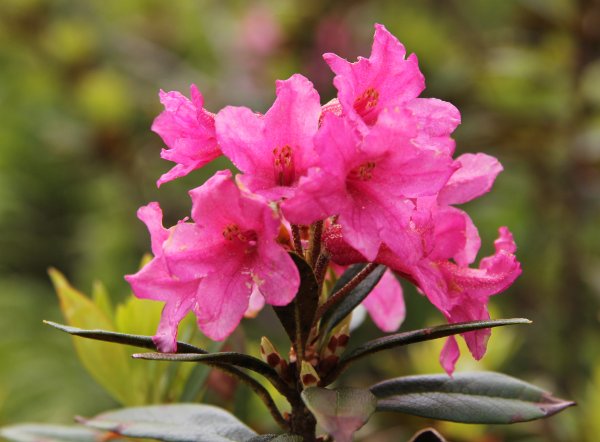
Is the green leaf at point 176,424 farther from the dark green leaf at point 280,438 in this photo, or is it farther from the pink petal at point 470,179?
the pink petal at point 470,179

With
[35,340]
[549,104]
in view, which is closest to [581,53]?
[549,104]

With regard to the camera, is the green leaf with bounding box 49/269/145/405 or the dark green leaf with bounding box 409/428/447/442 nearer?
the dark green leaf with bounding box 409/428/447/442

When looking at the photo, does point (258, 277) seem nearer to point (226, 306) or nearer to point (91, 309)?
point (226, 306)

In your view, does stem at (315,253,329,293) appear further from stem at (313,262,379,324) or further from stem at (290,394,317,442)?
stem at (290,394,317,442)

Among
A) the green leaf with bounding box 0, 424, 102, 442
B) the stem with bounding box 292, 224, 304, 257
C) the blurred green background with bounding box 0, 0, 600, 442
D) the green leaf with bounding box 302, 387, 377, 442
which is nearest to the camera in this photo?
the green leaf with bounding box 302, 387, 377, 442

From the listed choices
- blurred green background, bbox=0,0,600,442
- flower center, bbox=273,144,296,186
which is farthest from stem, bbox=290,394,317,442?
→ blurred green background, bbox=0,0,600,442

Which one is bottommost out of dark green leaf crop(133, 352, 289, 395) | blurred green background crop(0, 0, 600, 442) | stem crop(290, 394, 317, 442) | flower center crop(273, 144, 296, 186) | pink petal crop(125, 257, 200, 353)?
blurred green background crop(0, 0, 600, 442)

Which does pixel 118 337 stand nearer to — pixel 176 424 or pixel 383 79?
pixel 176 424
